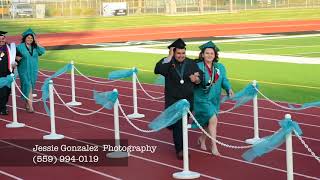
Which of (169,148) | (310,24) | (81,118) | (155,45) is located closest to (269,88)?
(81,118)

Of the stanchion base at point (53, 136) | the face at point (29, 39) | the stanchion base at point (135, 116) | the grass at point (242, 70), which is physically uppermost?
the face at point (29, 39)

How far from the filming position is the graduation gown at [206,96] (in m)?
10.7

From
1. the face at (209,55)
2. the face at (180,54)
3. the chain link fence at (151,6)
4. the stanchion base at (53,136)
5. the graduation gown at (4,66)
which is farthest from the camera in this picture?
the chain link fence at (151,6)

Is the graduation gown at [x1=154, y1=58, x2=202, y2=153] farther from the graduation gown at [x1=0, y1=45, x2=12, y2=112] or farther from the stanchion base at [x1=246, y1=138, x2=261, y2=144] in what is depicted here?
the graduation gown at [x1=0, y1=45, x2=12, y2=112]

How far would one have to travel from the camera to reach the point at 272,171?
952 cm

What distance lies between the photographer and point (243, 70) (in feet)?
74.0

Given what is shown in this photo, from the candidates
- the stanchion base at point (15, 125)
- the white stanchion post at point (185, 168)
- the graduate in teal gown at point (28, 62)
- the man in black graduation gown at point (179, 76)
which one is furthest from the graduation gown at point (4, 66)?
the white stanchion post at point (185, 168)

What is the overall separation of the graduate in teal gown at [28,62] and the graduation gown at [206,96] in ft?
19.0

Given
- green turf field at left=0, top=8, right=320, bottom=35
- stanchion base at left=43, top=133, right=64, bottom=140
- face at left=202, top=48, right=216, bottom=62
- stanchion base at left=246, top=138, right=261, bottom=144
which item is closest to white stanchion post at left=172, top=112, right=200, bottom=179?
face at left=202, top=48, right=216, bottom=62

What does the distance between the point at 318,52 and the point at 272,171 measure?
60.8ft

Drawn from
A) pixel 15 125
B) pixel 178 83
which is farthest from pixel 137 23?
pixel 178 83

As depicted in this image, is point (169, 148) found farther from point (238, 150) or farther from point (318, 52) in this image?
point (318, 52)

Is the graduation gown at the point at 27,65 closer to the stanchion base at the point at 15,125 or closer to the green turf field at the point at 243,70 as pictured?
the stanchion base at the point at 15,125

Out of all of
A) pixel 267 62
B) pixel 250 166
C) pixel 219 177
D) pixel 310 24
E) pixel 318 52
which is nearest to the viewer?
pixel 219 177
